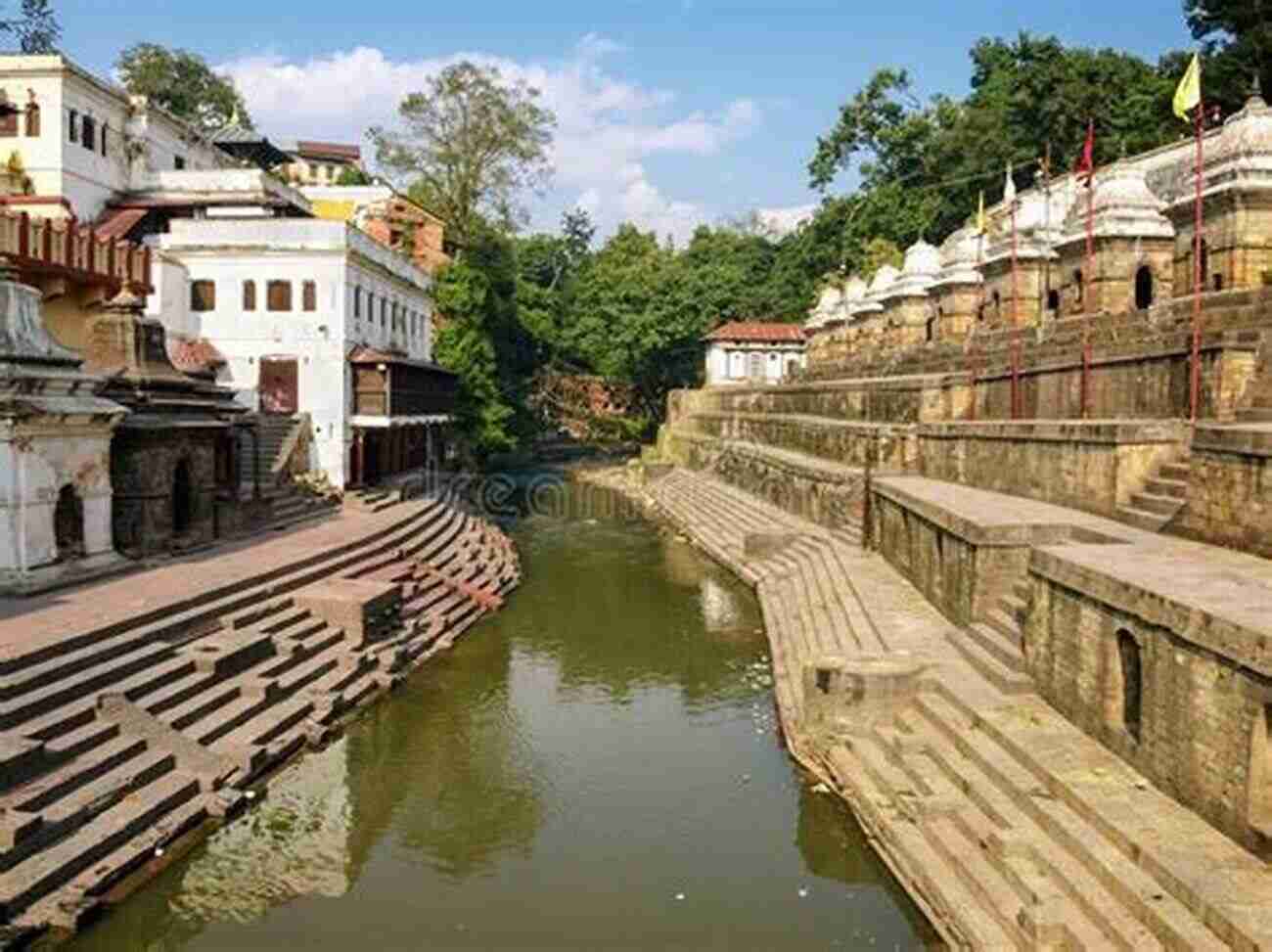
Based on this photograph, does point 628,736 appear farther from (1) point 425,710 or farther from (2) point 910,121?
(2) point 910,121

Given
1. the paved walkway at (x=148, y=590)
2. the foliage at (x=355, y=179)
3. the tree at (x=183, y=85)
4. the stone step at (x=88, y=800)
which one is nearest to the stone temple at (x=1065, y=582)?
the stone step at (x=88, y=800)

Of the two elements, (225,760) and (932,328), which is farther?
(932,328)

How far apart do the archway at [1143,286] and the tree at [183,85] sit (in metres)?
50.7

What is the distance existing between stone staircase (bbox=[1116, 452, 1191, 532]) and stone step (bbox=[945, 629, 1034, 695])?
2268 millimetres

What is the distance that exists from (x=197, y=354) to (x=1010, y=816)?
22820mm

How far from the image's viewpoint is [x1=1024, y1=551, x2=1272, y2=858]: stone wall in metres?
7.86

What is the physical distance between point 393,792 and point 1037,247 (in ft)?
57.7

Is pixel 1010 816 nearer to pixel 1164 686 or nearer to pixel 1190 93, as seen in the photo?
pixel 1164 686

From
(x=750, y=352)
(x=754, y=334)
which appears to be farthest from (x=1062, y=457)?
(x=750, y=352)

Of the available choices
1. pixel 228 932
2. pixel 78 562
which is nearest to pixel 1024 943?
pixel 228 932

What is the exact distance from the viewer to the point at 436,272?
126ft

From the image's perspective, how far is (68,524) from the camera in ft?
51.9

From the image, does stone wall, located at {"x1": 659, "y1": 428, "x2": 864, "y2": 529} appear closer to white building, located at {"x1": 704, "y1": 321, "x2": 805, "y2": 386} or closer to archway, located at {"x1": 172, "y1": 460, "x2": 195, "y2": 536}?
white building, located at {"x1": 704, "y1": 321, "x2": 805, "y2": 386}

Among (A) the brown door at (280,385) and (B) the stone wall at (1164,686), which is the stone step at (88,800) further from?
(A) the brown door at (280,385)
